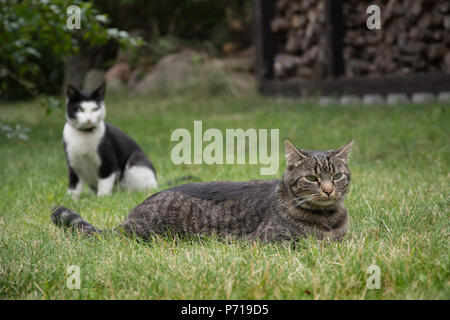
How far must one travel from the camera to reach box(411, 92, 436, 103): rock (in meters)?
7.80

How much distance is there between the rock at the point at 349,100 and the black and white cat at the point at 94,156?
4.83 meters

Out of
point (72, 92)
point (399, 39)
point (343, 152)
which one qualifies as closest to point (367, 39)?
point (399, 39)

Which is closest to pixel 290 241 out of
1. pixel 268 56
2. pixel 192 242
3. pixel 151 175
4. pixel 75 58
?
pixel 192 242

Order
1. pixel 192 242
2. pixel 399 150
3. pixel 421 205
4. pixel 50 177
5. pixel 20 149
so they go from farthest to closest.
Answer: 1. pixel 20 149
2. pixel 399 150
3. pixel 50 177
4. pixel 421 205
5. pixel 192 242

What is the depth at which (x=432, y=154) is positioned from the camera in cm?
554

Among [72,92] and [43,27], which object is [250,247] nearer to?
[72,92]

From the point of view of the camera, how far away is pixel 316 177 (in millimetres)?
2980

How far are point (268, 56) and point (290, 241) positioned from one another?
8.51 meters

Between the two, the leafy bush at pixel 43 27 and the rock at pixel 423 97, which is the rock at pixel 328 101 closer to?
the rock at pixel 423 97

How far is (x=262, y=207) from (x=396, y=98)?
5848 millimetres

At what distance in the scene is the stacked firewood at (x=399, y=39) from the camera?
321 inches

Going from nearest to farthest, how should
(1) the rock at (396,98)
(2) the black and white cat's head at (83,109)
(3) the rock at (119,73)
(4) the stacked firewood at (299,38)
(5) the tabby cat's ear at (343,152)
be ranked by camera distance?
(5) the tabby cat's ear at (343,152) → (2) the black and white cat's head at (83,109) → (1) the rock at (396,98) → (4) the stacked firewood at (299,38) → (3) the rock at (119,73)

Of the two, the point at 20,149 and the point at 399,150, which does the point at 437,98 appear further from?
the point at 20,149

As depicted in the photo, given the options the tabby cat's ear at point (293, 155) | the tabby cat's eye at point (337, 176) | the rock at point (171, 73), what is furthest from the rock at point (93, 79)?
the tabby cat's eye at point (337, 176)
